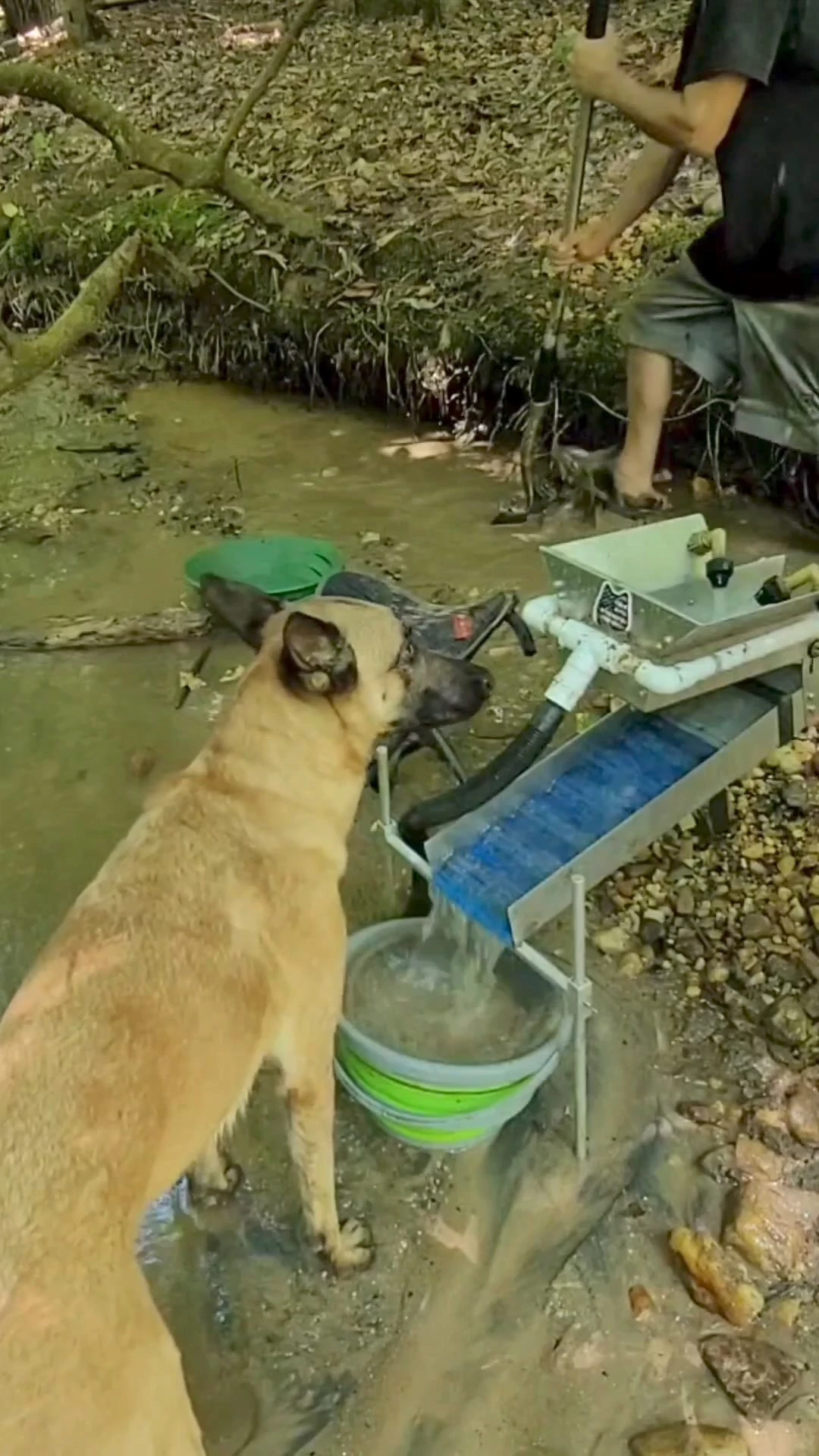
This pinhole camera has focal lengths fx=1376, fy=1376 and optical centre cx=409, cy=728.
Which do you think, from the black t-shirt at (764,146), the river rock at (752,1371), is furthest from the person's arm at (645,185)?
the river rock at (752,1371)

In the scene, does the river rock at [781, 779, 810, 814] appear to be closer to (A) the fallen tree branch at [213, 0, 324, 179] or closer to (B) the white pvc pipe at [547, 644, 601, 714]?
(B) the white pvc pipe at [547, 644, 601, 714]

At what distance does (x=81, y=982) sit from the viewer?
2.83 meters

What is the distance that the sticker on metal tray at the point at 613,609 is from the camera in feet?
11.7

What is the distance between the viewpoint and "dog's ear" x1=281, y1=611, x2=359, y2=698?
330 centimetres

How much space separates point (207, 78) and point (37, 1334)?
10883mm

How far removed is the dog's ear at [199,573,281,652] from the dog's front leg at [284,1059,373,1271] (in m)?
1.19

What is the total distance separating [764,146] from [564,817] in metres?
2.75

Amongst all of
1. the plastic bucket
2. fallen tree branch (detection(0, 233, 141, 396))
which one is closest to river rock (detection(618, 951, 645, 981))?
the plastic bucket

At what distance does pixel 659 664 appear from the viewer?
341cm

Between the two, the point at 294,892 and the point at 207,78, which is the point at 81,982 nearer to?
the point at 294,892

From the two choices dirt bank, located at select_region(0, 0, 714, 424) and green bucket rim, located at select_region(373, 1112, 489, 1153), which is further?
dirt bank, located at select_region(0, 0, 714, 424)

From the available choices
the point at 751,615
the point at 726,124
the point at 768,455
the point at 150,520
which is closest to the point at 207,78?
the point at 150,520

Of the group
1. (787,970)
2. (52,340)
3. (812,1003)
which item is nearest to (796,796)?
(787,970)

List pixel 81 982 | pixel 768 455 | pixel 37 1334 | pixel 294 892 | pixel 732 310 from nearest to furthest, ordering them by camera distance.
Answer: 1. pixel 37 1334
2. pixel 81 982
3. pixel 294 892
4. pixel 732 310
5. pixel 768 455
